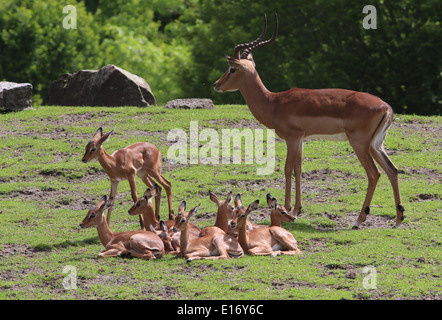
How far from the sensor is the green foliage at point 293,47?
22.6 meters

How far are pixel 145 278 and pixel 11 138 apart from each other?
781 centimetres

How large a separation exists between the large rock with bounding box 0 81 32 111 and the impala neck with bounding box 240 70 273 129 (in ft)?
24.6

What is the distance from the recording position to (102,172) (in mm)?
13859

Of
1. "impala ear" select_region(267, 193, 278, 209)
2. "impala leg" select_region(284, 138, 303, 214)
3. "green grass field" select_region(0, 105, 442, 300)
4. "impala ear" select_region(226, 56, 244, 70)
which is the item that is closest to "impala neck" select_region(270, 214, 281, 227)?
"impala ear" select_region(267, 193, 278, 209)

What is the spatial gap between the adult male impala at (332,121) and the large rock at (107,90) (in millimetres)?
7232

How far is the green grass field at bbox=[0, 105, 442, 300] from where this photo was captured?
842cm

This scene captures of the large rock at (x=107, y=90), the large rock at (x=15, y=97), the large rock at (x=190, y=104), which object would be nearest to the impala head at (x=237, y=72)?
the large rock at (x=190, y=104)

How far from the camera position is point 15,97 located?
58.4 feet

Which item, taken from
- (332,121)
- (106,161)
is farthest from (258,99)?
(106,161)

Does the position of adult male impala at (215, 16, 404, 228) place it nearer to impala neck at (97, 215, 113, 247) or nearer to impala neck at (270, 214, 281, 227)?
impala neck at (270, 214, 281, 227)

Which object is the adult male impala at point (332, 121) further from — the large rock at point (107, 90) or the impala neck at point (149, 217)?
the large rock at point (107, 90)

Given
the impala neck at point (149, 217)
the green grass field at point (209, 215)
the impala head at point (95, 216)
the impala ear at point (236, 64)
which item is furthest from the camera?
the impala ear at point (236, 64)
